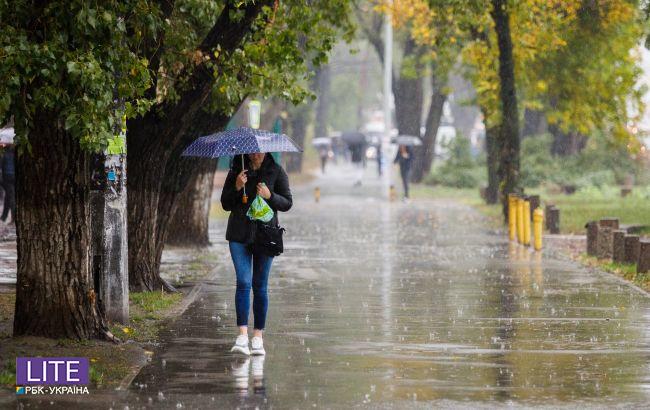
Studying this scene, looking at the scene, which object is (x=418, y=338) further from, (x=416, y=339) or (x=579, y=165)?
(x=579, y=165)

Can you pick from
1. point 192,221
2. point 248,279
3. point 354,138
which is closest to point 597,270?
point 192,221

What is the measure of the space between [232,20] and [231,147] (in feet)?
11.7

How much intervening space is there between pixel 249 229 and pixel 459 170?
4139 centimetres

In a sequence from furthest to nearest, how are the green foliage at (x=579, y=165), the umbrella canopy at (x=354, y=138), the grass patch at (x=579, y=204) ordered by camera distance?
the umbrella canopy at (x=354, y=138)
the green foliage at (x=579, y=165)
the grass patch at (x=579, y=204)

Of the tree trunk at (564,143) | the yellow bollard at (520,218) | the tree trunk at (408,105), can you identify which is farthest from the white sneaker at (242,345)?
the tree trunk at (408,105)

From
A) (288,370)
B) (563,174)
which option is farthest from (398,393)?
(563,174)

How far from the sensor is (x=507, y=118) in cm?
3039

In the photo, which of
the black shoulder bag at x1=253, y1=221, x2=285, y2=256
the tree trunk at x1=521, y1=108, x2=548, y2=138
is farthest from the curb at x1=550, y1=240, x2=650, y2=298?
the tree trunk at x1=521, y1=108, x2=548, y2=138

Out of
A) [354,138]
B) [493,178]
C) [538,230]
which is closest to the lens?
[538,230]

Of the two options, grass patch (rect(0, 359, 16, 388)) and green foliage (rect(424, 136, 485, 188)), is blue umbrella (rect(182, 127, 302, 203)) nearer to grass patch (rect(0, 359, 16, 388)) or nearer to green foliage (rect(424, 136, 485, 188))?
grass patch (rect(0, 359, 16, 388))

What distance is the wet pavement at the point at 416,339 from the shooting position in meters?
9.93

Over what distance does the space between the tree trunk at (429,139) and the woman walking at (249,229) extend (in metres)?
40.6

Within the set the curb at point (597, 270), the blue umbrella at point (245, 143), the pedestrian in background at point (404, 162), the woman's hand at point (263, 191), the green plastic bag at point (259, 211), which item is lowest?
the curb at point (597, 270)

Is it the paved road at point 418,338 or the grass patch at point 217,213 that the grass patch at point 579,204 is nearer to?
the grass patch at point 217,213
